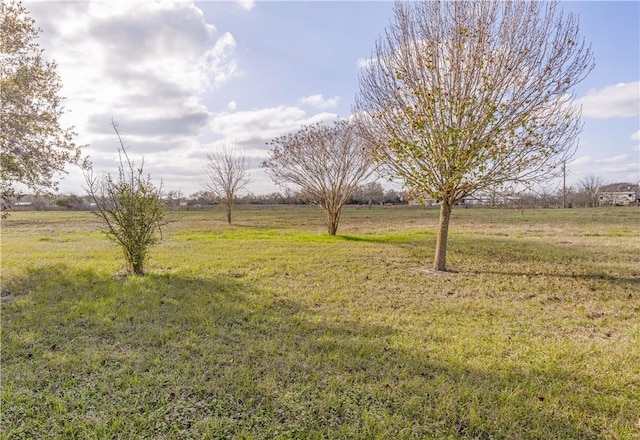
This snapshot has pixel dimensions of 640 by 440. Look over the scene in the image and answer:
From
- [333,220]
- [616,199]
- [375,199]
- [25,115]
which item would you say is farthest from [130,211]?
[616,199]

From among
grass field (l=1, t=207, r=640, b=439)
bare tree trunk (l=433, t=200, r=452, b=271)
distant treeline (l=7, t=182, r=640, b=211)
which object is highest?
distant treeline (l=7, t=182, r=640, b=211)

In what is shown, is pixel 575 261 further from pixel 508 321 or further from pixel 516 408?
pixel 516 408

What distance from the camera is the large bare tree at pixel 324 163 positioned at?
1542cm

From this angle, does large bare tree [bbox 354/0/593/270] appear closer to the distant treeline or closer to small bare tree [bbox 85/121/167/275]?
the distant treeline

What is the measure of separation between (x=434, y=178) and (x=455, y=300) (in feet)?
10.6

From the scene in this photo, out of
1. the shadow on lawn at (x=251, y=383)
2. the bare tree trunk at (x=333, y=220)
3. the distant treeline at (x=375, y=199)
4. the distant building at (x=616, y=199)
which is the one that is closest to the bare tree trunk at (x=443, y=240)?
the distant treeline at (x=375, y=199)

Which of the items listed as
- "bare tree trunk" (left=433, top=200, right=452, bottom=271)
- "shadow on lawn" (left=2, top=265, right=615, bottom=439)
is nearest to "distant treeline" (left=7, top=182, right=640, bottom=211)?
"bare tree trunk" (left=433, top=200, right=452, bottom=271)

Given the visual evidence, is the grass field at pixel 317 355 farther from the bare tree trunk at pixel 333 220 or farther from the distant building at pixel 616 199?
the distant building at pixel 616 199

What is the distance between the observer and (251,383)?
3.08 m

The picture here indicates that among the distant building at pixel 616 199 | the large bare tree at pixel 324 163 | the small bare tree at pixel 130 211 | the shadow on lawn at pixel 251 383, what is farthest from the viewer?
the distant building at pixel 616 199

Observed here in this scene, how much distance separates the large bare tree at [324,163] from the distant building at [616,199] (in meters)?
53.8

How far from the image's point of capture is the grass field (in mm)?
2588

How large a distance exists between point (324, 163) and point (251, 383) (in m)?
13.3

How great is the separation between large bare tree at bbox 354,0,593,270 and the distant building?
2249 inches
